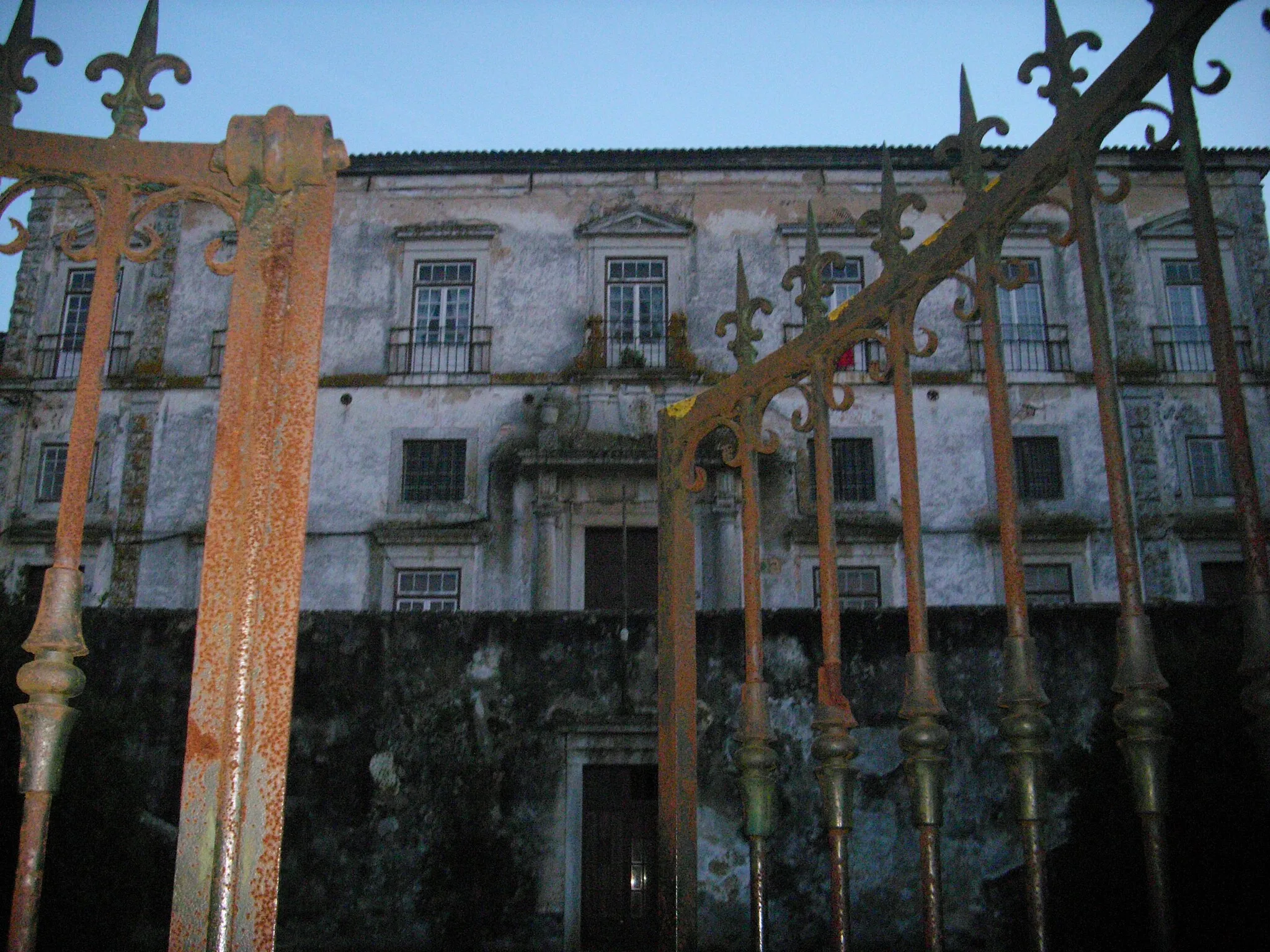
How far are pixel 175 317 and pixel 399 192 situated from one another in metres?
4.41

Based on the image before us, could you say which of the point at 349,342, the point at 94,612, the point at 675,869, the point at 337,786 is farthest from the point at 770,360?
the point at 349,342

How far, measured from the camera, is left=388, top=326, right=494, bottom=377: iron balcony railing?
63.3 ft

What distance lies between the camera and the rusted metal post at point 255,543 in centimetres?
254

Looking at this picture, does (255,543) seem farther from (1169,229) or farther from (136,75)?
(1169,229)

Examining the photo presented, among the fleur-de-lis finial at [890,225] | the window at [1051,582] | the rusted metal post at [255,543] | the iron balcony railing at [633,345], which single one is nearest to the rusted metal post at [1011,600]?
the fleur-de-lis finial at [890,225]

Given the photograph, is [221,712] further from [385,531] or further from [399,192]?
[399,192]

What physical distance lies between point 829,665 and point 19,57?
9.52 feet

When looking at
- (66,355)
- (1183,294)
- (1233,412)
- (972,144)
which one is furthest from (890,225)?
(66,355)

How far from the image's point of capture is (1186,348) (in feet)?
63.3

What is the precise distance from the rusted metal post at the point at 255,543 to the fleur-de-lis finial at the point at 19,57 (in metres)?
0.62

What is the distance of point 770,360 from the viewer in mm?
4125

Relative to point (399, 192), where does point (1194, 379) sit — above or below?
below

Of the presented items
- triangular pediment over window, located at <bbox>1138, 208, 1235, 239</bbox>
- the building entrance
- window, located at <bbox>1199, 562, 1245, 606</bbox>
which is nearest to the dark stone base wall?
the building entrance

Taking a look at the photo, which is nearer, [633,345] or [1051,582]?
[1051,582]
